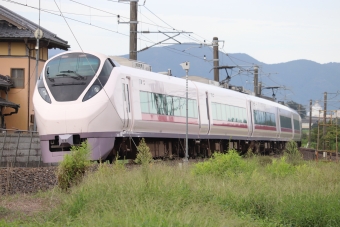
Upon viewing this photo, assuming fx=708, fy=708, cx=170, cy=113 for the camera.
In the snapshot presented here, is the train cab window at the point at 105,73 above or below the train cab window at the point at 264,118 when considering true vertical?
above

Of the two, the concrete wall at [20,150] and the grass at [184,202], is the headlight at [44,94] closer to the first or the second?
the concrete wall at [20,150]

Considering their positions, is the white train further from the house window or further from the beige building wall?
the house window

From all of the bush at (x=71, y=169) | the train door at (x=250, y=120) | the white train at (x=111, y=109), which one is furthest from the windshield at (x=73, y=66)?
the train door at (x=250, y=120)

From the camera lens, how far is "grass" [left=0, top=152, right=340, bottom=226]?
8719 millimetres

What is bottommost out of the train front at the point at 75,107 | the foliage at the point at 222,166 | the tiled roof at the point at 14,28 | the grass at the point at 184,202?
the grass at the point at 184,202

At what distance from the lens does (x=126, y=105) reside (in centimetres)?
1909

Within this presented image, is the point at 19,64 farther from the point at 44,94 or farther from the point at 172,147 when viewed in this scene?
the point at 44,94

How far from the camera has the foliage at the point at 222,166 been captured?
16.8 metres

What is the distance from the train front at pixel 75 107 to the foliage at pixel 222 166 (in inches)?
102

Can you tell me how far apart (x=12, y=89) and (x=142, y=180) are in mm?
26902

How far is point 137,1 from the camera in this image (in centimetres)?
2647

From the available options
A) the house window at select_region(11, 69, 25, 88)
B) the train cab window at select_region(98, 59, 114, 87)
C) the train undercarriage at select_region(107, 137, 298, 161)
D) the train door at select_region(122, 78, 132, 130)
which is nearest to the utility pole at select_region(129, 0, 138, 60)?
the train undercarriage at select_region(107, 137, 298, 161)

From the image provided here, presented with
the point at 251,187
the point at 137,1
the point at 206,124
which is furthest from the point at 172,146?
the point at 251,187

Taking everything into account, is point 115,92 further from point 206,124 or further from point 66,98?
point 206,124
